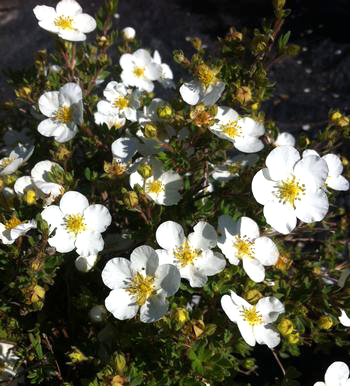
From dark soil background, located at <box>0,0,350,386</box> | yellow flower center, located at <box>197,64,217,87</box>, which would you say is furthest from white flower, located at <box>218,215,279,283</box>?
dark soil background, located at <box>0,0,350,386</box>

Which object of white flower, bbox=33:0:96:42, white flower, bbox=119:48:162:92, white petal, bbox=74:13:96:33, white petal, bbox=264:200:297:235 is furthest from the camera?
white flower, bbox=119:48:162:92

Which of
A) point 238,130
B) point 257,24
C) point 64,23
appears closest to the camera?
point 238,130

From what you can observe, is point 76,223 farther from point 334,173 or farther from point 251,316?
point 334,173

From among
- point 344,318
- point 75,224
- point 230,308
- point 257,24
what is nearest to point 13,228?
point 75,224

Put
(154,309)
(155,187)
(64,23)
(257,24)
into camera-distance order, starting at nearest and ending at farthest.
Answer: (154,309)
(155,187)
(64,23)
(257,24)

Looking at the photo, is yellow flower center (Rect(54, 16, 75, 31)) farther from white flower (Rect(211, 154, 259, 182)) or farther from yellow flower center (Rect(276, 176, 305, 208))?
yellow flower center (Rect(276, 176, 305, 208))

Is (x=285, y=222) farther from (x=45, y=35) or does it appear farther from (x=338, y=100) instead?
(x=45, y=35)
